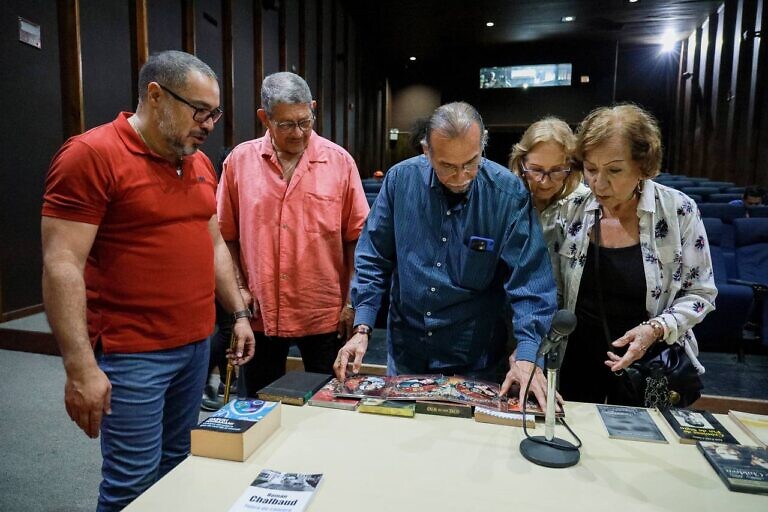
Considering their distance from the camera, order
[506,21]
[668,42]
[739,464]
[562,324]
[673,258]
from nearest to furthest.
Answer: [562,324] → [739,464] → [673,258] → [506,21] → [668,42]

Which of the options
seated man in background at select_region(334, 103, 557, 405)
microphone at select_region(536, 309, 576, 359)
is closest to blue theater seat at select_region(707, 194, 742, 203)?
seated man in background at select_region(334, 103, 557, 405)

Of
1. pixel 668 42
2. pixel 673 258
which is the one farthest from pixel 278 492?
pixel 668 42

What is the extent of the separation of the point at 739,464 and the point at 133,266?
4.53 feet

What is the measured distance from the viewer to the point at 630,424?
128 centimetres

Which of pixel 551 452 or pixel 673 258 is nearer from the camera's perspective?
pixel 551 452

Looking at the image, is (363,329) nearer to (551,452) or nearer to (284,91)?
(551,452)

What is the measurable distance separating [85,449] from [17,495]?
37cm

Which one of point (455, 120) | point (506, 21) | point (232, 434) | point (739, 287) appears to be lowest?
point (739, 287)

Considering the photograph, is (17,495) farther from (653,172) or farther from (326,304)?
(653,172)

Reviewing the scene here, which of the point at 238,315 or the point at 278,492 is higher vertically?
the point at 238,315

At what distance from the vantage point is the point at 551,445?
113 cm

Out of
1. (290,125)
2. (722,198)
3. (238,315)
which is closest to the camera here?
(238,315)

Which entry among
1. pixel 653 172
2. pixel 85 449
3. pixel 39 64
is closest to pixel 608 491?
pixel 653 172

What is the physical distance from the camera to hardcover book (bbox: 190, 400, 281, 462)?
1.08 m
